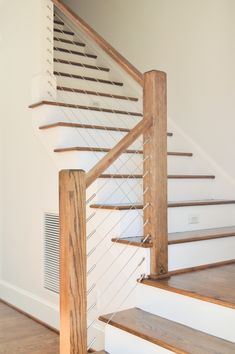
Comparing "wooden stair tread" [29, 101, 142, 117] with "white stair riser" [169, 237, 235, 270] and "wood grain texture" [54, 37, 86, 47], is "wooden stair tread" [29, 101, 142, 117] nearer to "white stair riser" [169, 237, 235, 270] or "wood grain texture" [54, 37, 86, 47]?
"wood grain texture" [54, 37, 86, 47]

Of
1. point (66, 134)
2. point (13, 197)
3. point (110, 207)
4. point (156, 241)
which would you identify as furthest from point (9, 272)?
point (156, 241)

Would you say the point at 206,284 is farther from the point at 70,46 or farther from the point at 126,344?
the point at 70,46

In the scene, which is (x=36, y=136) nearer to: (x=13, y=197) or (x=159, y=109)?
(x=13, y=197)

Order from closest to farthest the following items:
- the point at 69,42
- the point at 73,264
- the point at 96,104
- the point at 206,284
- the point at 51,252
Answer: the point at 73,264 → the point at 206,284 → the point at 51,252 → the point at 96,104 → the point at 69,42

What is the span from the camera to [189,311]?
2.08 meters

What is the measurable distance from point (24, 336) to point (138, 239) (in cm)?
136

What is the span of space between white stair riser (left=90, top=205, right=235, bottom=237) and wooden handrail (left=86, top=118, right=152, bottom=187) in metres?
0.48

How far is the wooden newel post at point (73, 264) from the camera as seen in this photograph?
1.80 m

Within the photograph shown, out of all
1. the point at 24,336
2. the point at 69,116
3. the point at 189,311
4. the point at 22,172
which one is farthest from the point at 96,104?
the point at 189,311

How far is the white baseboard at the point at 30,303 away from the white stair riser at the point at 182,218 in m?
1.18

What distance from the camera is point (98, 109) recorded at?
371cm

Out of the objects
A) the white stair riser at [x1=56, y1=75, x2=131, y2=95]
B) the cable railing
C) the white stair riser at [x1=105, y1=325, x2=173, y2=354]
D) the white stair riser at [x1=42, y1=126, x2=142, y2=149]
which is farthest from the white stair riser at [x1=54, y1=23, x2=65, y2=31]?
the white stair riser at [x1=105, y1=325, x2=173, y2=354]

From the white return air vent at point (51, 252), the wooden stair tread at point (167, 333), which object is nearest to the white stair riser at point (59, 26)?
the white return air vent at point (51, 252)

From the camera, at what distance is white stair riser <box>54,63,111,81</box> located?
4.33m
